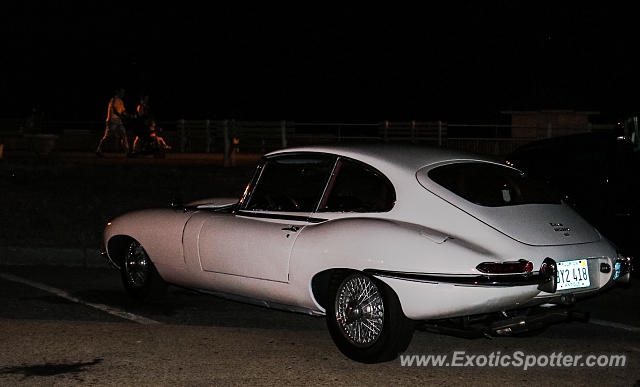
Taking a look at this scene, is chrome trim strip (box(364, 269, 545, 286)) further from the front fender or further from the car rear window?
the front fender

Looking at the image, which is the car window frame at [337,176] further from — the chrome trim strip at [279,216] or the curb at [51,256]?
the curb at [51,256]

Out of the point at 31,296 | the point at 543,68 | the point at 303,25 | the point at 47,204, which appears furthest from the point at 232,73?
the point at 31,296

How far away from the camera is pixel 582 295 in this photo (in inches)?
243

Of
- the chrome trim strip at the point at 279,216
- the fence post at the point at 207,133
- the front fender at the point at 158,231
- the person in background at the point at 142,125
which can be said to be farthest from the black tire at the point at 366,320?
the fence post at the point at 207,133

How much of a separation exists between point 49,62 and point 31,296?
53.8m

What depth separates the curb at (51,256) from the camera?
10594 millimetres

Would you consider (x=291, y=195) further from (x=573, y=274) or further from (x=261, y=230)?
(x=573, y=274)

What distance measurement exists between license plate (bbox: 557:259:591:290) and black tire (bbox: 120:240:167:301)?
3541 mm

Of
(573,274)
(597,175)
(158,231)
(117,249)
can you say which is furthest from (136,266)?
(597,175)

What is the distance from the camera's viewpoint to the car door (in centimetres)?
669

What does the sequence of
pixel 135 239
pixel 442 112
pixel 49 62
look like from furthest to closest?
1. pixel 49 62
2. pixel 442 112
3. pixel 135 239

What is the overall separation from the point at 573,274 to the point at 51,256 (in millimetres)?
6483

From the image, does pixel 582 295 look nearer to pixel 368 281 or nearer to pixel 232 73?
pixel 368 281

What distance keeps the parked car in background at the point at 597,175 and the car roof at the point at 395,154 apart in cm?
224
